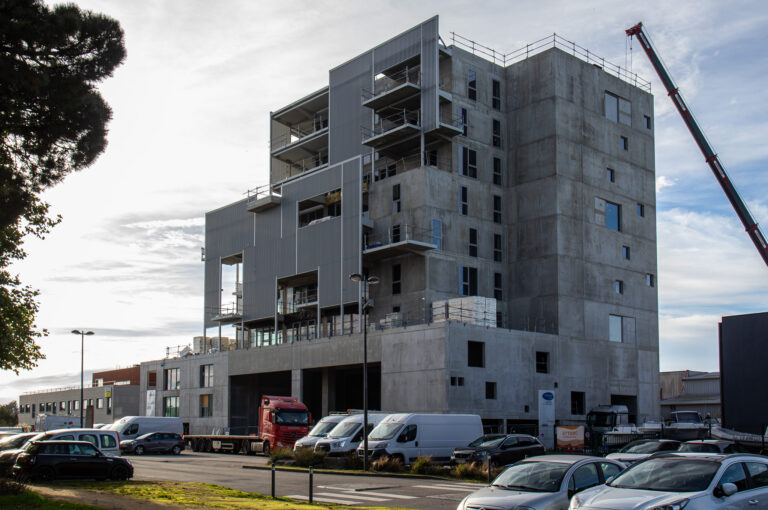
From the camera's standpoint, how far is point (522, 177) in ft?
199

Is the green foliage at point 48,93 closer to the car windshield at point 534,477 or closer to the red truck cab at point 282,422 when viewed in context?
the car windshield at point 534,477

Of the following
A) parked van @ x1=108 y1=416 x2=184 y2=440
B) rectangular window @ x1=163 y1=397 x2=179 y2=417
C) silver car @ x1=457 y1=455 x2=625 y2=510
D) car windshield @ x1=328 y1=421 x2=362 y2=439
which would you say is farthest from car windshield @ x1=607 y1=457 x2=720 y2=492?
rectangular window @ x1=163 y1=397 x2=179 y2=417

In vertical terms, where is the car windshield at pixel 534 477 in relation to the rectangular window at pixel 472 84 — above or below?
below

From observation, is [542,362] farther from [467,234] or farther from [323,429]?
[323,429]

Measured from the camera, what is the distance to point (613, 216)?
61.9 meters

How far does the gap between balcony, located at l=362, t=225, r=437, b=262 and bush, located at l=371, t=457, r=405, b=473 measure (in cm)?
2305

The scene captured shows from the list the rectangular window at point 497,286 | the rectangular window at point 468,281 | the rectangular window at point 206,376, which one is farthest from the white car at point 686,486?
the rectangular window at point 206,376

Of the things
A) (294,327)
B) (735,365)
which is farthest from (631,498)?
(294,327)

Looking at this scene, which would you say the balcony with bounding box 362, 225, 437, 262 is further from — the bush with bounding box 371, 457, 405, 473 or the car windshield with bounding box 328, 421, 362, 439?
the bush with bounding box 371, 457, 405, 473

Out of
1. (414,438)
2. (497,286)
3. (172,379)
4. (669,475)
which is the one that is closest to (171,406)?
(172,379)

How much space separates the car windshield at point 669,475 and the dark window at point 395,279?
143 feet

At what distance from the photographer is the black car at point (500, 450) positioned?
3091 centimetres

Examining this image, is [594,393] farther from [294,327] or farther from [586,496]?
[586,496]

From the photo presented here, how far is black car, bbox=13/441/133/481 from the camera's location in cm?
2608
